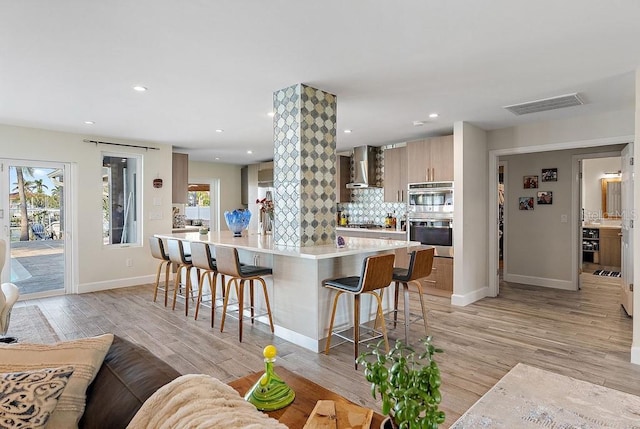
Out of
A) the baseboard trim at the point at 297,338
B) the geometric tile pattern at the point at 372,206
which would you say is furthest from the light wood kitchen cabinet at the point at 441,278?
the baseboard trim at the point at 297,338

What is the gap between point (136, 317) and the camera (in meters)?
4.34

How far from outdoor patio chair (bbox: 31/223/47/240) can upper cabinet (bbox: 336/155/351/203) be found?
15.5 feet

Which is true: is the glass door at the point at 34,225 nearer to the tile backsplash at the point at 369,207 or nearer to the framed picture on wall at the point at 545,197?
the tile backsplash at the point at 369,207

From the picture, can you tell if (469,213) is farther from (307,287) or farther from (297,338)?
(297,338)

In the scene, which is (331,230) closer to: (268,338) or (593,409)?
(268,338)

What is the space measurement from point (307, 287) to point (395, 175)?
342cm

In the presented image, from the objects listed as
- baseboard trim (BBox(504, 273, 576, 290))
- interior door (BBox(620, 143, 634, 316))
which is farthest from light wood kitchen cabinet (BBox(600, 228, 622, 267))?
interior door (BBox(620, 143, 634, 316))

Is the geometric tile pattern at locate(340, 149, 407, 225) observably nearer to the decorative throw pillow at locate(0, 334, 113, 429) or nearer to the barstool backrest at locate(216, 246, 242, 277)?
the barstool backrest at locate(216, 246, 242, 277)

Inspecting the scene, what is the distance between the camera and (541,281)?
5992 millimetres

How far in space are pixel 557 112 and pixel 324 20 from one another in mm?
3455

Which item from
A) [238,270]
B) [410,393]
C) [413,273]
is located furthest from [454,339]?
[410,393]

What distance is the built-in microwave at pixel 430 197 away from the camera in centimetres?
521

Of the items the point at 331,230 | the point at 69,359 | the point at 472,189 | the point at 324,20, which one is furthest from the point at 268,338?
the point at 472,189

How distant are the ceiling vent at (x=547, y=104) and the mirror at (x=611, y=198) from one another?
5.89 metres
